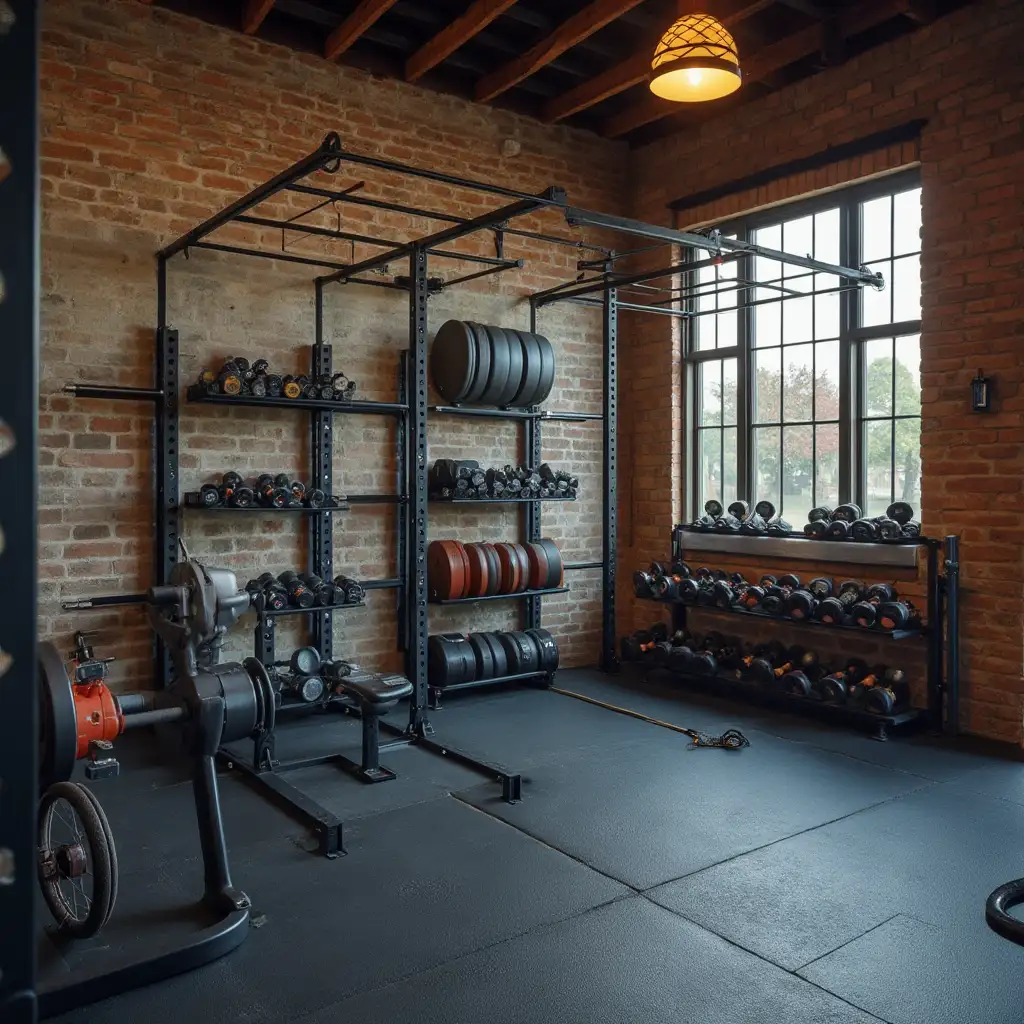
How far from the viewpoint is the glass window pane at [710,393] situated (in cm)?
639

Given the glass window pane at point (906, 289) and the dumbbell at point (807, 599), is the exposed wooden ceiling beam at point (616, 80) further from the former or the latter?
the dumbbell at point (807, 599)

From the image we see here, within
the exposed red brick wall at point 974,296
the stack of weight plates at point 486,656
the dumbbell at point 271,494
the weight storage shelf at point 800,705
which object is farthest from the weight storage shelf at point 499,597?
the exposed red brick wall at point 974,296

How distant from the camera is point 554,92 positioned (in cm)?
612

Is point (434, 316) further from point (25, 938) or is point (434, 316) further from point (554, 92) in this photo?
point (25, 938)

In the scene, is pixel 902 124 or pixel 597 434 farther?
pixel 597 434

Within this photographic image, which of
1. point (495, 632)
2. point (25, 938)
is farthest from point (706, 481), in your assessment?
point (25, 938)

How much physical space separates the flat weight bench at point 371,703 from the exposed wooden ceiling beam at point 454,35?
3476mm

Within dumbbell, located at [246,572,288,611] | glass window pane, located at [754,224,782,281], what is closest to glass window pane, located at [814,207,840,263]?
glass window pane, located at [754,224,782,281]

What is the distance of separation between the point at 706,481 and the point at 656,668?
4.54 ft

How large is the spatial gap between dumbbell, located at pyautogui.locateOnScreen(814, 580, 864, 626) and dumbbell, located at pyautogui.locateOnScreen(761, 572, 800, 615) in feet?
0.72

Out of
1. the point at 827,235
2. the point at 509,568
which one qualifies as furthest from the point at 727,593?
the point at 827,235

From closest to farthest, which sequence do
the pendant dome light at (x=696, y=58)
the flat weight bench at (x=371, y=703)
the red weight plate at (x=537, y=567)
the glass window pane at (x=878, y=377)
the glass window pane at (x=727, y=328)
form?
the pendant dome light at (x=696, y=58) → the flat weight bench at (x=371, y=703) → the glass window pane at (x=878, y=377) → the red weight plate at (x=537, y=567) → the glass window pane at (x=727, y=328)

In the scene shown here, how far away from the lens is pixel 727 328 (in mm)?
6301

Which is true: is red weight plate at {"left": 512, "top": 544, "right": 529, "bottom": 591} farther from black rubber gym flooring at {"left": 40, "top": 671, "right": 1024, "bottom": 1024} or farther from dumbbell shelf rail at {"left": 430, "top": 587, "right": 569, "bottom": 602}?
black rubber gym flooring at {"left": 40, "top": 671, "right": 1024, "bottom": 1024}
